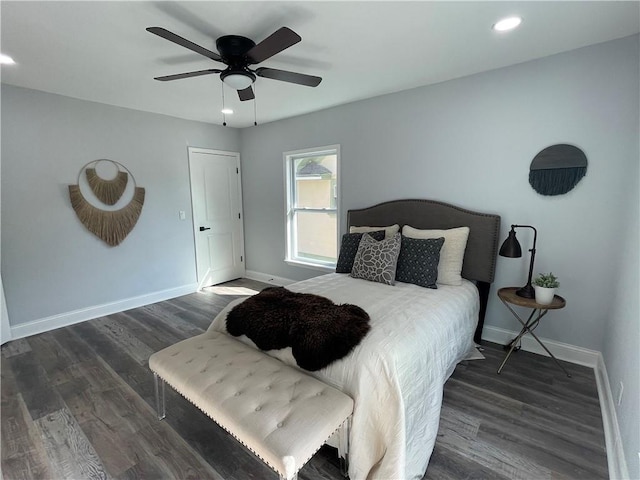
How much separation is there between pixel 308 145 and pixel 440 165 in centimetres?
182

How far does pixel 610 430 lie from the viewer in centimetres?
174

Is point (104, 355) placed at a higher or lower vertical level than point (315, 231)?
lower

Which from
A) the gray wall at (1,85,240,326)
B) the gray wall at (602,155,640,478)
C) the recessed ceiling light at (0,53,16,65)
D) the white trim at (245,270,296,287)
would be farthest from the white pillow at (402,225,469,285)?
the recessed ceiling light at (0,53,16,65)

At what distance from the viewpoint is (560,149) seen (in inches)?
94.8

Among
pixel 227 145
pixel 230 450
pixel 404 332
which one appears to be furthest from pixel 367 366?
pixel 227 145

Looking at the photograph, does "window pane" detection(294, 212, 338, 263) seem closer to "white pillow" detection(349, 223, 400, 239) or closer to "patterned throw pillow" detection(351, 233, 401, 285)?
"white pillow" detection(349, 223, 400, 239)

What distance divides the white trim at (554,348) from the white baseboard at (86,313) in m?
4.01

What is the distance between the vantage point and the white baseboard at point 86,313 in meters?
3.13

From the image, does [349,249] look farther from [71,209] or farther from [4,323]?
[4,323]

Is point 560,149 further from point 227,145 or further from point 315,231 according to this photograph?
point 227,145

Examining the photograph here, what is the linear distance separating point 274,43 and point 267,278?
149 inches

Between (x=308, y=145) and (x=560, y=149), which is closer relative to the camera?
(x=560, y=149)

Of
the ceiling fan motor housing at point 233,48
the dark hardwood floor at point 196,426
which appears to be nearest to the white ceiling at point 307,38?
the ceiling fan motor housing at point 233,48

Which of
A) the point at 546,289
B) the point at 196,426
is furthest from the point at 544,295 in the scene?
the point at 196,426
